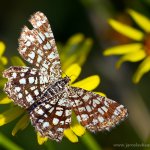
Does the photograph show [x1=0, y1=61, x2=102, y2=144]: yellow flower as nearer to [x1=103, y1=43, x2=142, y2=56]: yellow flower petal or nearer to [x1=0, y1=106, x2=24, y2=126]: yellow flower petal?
[x1=0, y1=106, x2=24, y2=126]: yellow flower petal

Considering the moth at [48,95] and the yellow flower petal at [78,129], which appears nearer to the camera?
the moth at [48,95]

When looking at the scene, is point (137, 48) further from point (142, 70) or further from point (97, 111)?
point (97, 111)

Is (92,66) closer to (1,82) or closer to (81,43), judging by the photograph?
(81,43)

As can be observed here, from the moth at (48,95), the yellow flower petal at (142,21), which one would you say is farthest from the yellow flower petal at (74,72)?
the yellow flower petal at (142,21)

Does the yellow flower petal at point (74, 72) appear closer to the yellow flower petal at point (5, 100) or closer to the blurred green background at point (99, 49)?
the yellow flower petal at point (5, 100)

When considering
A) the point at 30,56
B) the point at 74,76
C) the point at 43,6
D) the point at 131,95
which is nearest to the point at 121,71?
the point at 131,95

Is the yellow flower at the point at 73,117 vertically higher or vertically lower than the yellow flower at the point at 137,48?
higher

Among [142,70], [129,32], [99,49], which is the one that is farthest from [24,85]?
[99,49]
